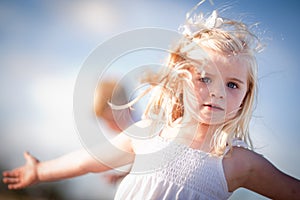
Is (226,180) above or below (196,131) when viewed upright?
below

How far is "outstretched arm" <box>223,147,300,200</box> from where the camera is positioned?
1.31 meters

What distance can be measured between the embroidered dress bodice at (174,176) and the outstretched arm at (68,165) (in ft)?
0.29

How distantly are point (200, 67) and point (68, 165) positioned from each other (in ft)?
1.78

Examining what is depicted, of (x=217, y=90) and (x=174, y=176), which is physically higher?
(x=217, y=90)

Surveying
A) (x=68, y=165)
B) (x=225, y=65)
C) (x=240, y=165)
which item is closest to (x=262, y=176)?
(x=240, y=165)

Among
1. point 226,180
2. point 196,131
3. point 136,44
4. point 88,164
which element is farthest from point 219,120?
point 88,164

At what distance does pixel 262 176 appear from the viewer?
1315 millimetres

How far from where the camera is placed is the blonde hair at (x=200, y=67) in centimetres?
133

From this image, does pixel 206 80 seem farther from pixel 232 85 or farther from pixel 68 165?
pixel 68 165

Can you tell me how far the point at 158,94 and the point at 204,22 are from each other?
0.95 ft

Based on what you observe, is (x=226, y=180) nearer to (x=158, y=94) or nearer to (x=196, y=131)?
(x=196, y=131)

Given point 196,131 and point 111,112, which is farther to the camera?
point 111,112

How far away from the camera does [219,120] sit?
4.33 feet

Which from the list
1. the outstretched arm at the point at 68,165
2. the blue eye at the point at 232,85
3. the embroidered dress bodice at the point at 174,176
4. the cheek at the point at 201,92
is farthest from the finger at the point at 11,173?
the blue eye at the point at 232,85
